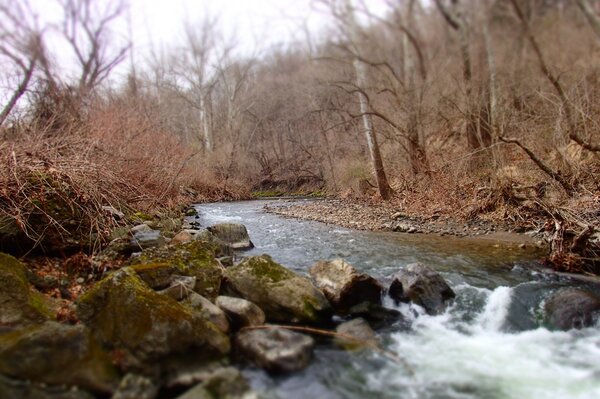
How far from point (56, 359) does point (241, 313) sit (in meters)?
1.74

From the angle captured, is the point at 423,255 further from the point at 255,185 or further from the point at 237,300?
the point at 255,185

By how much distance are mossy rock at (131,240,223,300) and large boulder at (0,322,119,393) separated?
4.52ft

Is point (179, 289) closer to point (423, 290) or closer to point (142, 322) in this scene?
point (142, 322)

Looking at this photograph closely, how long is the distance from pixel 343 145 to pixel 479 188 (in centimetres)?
1293

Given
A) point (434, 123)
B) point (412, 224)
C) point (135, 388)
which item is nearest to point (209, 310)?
point (135, 388)

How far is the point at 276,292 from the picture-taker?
4723 millimetres

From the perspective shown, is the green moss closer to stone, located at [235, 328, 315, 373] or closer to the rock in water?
stone, located at [235, 328, 315, 373]

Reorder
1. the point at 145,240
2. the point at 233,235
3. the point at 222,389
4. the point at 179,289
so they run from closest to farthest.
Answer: the point at 222,389
the point at 179,289
the point at 145,240
the point at 233,235

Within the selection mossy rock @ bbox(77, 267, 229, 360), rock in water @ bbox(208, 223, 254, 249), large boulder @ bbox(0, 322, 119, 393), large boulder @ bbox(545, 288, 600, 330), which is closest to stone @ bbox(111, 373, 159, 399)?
large boulder @ bbox(0, 322, 119, 393)

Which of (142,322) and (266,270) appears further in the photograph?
(266,270)

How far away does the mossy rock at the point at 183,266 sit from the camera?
181 inches

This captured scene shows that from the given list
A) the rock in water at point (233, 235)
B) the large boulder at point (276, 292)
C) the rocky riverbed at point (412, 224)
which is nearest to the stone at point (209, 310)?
the large boulder at point (276, 292)

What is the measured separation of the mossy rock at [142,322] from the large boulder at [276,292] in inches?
36.1

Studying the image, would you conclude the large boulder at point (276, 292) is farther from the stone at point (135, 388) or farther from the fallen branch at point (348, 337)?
the stone at point (135, 388)
